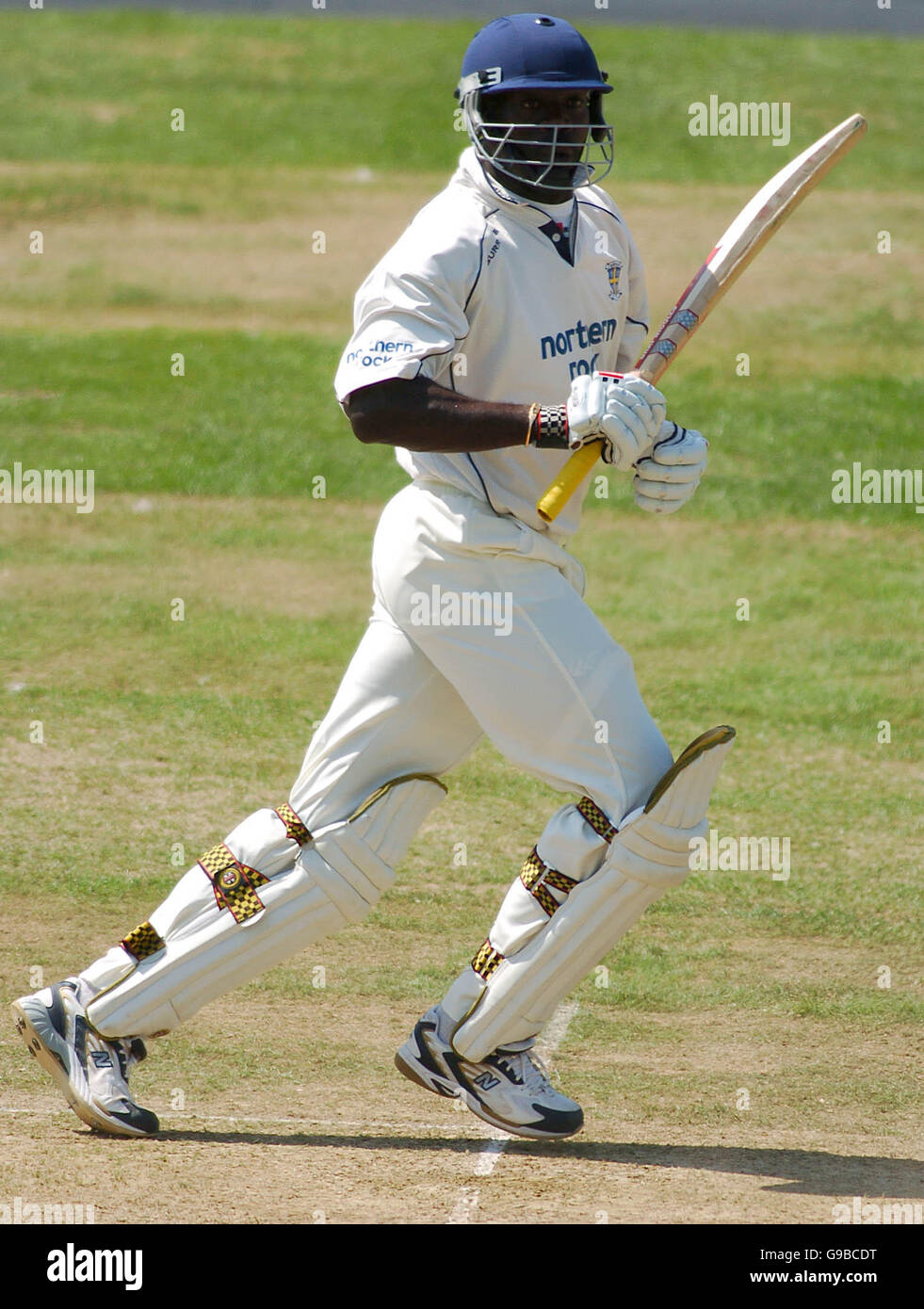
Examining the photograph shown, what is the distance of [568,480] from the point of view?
3.83 metres

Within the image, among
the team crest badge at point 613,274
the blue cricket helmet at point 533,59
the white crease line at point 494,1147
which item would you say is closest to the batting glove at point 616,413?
the team crest badge at point 613,274

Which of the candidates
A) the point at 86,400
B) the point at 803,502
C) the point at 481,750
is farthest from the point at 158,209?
the point at 481,750

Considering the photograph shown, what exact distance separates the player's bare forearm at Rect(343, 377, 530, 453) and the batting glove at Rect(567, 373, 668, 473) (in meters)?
0.12

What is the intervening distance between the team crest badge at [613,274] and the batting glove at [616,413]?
1.50 ft

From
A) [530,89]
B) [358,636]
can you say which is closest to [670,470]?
[530,89]

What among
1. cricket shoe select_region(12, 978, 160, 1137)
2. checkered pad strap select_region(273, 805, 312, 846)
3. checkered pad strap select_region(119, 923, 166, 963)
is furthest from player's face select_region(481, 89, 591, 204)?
cricket shoe select_region(12, 978, 160, 1137)

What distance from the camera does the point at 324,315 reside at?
45.3 feet

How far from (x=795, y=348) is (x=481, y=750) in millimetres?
6805

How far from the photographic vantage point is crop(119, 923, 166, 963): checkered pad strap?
4047mm

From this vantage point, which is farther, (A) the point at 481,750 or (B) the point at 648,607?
(B) the point at 648,607

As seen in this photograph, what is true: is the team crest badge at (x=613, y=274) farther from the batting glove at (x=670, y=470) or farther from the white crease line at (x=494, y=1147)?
the white crease line at (x=494, y=1147)

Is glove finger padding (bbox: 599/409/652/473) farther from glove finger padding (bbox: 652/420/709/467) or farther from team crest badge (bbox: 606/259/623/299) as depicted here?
team crest badge (bbox: 606/259/623/299)
